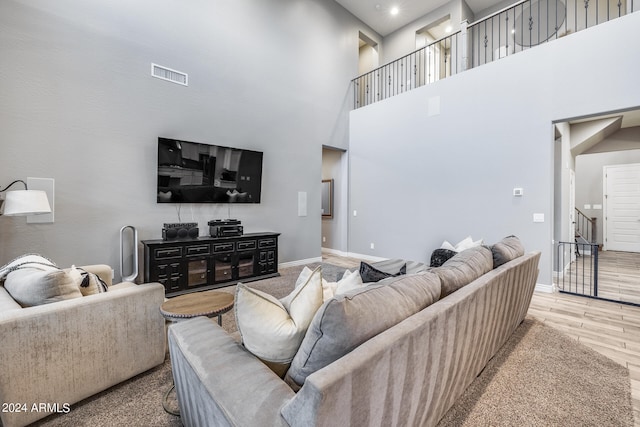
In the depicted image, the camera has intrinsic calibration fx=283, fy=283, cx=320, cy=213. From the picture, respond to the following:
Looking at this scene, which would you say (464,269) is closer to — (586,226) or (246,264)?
(246,264)

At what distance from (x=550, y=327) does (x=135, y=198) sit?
5182 mm

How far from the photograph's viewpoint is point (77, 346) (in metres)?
1.69

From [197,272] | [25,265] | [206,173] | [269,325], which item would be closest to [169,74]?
[206,173]

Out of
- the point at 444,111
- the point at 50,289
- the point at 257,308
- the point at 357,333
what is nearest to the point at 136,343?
the point at 50,289

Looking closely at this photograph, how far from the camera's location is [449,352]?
1.40 metres

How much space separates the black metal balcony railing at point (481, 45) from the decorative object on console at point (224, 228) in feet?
14.0

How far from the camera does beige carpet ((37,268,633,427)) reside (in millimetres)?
1652

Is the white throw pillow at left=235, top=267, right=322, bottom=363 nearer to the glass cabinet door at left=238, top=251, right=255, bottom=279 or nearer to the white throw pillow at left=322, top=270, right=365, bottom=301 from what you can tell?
the white throw pillow at left=322, top=270, right=365, bottom=301

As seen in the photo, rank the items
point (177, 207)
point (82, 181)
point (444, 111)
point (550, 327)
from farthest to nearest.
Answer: point (444, 111) < point (177, 207) < point (82, 181) < point (550, 327)

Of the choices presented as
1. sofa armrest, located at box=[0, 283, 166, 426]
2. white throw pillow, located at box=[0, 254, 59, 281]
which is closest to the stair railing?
sofa armrest, located at box=[0, 283, 166, 426]

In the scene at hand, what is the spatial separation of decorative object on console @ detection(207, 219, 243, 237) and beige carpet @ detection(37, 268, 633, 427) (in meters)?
2.36

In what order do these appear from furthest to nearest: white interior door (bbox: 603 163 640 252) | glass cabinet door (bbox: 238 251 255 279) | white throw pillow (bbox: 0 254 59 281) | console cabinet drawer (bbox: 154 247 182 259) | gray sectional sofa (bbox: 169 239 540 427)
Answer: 1. white interior door (bbox: 603 163 640 252)
2. glass cabinet door (bbox: 238 251 255 279)
3. console cabinet drawer (bbox: 154 247 182 259)
4. white throw pillow (bbox: 0 254 59 281)
5. gray sectional sofa (bbox: 169 239 540 427)

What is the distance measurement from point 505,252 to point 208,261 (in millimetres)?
3654

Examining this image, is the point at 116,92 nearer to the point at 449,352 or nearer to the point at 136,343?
the point at 136,343
